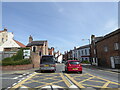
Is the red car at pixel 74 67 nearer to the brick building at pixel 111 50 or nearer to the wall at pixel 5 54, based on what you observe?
the brick building at pixel 111 50

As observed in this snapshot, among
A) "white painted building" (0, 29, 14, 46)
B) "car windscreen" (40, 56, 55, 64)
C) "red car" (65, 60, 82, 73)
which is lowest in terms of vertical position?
"red car" (65, 60, 82, 73)

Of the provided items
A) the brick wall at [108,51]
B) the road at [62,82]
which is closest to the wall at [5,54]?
the road at [62,82]

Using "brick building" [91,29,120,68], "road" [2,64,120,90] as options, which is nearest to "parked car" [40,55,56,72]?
"road" [2,64,120,90]

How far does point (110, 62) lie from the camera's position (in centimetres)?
2266

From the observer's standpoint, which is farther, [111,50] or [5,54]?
[5,54]

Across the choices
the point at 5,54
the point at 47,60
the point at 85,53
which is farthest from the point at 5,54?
the point at 85,53

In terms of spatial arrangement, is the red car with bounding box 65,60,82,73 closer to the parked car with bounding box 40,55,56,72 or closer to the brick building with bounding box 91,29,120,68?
the parked car with bounding box 40,55,56,72

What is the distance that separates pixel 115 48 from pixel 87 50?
32.2m

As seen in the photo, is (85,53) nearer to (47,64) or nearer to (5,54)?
(5,54)

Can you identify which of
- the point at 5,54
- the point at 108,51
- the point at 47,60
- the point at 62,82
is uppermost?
the point at 108,51

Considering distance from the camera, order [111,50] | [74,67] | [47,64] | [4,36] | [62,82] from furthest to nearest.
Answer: [4,36]
[111,50]
[47,64]
[74,67]
[62,82]

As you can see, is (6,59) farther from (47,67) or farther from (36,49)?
(36,49)

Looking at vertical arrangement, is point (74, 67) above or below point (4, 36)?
below

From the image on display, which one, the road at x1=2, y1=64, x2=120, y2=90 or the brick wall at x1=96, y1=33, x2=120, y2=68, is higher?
the brick wall at x1=96, y1=33, x2=120, y2=68
